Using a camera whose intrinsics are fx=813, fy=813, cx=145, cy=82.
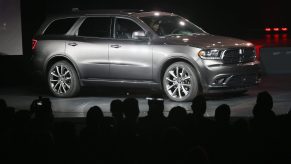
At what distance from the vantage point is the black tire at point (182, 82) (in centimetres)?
1464

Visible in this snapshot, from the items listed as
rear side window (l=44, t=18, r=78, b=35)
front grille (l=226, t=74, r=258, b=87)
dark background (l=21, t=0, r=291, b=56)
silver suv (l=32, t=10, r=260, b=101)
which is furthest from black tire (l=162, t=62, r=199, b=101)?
dark background (l=21, t=0, r=291, b=56)

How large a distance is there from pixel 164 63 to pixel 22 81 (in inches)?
222

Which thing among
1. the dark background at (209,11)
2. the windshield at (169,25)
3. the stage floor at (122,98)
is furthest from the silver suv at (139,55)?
the dark background at (209,11)

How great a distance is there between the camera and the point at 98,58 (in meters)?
15.6

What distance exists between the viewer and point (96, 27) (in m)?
16.0

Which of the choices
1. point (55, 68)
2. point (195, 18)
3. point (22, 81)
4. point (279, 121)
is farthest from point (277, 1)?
point (279, 121)

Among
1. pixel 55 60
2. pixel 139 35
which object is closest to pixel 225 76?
pixel 139 35

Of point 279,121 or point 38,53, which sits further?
point 38,53

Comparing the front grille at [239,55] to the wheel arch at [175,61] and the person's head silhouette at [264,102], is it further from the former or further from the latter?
the person's head silhouette at [264,102]

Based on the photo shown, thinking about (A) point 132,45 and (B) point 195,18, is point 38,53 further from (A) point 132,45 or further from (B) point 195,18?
(B) point 195,18

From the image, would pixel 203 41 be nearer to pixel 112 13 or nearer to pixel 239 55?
pixel 239 55

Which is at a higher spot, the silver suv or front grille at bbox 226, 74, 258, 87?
the silver suv

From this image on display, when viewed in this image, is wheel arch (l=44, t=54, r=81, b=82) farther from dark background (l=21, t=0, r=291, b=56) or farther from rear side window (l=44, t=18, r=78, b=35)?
dark background (l=21, t=0, r=291, b=56)

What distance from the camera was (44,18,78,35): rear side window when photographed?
16469mm
